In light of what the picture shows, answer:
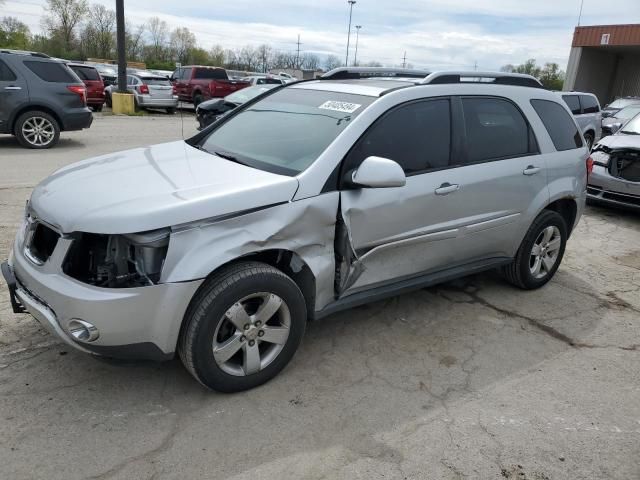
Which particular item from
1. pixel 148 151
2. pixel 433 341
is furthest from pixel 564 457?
pixel 148 151

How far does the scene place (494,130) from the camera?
416cm

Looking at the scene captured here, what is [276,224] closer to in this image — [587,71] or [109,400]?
[109,400]

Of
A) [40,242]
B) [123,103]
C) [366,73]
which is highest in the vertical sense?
[366,73]

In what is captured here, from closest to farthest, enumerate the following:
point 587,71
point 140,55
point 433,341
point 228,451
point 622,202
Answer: point 228,451, point 433,341, point 622,202, point 587,71, point 140,55

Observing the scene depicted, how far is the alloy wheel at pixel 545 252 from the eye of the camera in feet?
15.6

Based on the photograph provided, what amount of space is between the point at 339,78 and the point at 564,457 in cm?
322

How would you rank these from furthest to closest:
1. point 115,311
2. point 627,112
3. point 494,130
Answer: point 627,112, point 494,130, point 115,311

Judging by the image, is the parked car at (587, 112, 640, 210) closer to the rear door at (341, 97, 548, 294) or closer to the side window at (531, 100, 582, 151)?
the side window at (531, 100, 582, 151)

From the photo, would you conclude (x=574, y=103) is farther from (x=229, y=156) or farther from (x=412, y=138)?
(x=229, y=156)

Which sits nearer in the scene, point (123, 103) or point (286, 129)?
point (286, 129)

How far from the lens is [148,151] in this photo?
388cm

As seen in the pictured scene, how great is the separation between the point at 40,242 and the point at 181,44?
300 feet

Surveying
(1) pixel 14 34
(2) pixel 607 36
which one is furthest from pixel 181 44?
(2) pixel 607 36

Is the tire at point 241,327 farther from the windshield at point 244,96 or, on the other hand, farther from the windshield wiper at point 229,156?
the windshield at point 244,96
